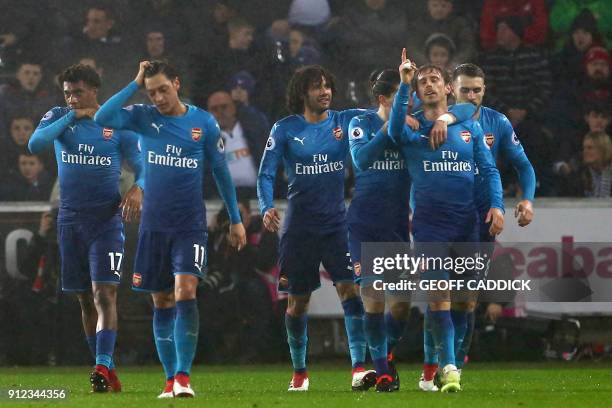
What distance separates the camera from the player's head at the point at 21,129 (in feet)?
52.9

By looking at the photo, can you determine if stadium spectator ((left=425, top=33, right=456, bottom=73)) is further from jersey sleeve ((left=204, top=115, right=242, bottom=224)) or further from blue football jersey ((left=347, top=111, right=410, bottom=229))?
jersey sleeve ((left=204, top=115, right=242, bottom=224))

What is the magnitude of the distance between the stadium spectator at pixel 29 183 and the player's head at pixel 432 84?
6163 millimetres

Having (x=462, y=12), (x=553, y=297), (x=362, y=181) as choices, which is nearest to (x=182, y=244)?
(x=362, y=181)

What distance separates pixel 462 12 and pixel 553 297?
11.5 ft

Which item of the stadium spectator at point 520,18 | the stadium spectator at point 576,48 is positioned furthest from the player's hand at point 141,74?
the stadium spectator at point 576,48

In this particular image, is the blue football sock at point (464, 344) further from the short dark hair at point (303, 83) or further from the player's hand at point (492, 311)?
the player's hand at point (492, 311)

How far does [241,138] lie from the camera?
16016 mm

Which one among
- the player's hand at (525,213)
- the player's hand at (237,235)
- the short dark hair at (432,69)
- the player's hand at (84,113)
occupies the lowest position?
the player's hand at (237,235)

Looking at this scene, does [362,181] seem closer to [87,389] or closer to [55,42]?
[87,389]

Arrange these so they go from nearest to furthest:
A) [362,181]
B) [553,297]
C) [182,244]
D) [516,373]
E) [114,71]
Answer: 1. [182,244]
2. [362,181]
3. [516,373]
4. [553,297]
5. [114,71]

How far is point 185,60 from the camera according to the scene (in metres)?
16.5

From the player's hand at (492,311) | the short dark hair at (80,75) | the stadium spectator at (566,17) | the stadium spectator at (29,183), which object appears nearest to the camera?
the short dark hair at (80,75)

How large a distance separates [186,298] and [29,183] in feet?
20.4

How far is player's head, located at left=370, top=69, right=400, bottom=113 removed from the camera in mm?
11102
